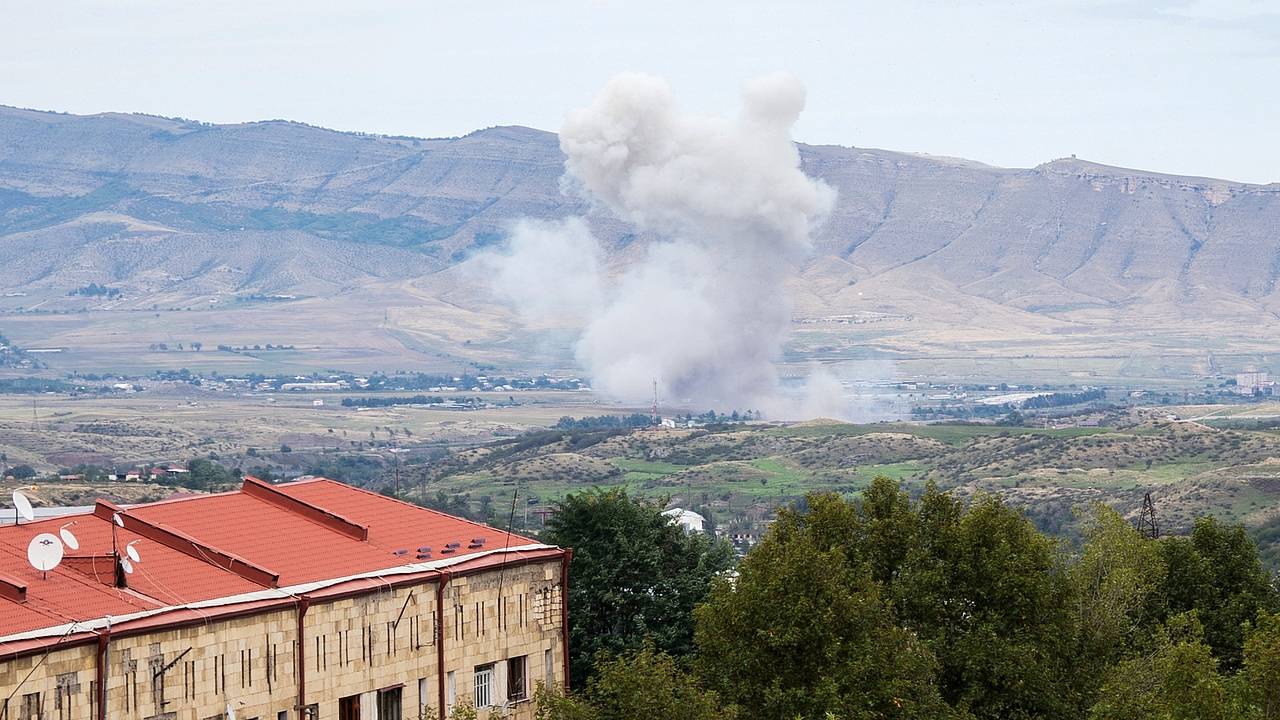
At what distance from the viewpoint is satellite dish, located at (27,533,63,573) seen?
36.3 metres

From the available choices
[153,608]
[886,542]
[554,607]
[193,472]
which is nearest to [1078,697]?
[886,542]

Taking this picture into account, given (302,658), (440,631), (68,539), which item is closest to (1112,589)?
(440,631)

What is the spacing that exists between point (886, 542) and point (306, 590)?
1589 cm

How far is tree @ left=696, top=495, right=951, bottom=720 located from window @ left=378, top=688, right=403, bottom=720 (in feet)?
21.8

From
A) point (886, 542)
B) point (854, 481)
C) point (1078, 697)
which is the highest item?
point (886, 542)

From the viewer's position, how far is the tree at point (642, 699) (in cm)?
3769

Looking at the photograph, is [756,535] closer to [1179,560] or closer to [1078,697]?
[1179,560]

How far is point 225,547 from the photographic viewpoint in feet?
138

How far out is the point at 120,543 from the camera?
40562 millimetres

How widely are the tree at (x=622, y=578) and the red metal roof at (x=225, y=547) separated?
269 inches

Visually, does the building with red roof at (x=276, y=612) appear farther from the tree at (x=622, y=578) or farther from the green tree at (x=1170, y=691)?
the green tree at (x=1170, y=691)

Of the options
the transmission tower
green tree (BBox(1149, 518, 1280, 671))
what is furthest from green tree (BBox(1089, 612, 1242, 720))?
the transmission tower

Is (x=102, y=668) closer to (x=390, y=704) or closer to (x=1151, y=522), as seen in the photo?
(x=390, y=704)

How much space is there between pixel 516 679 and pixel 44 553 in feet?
41.1
